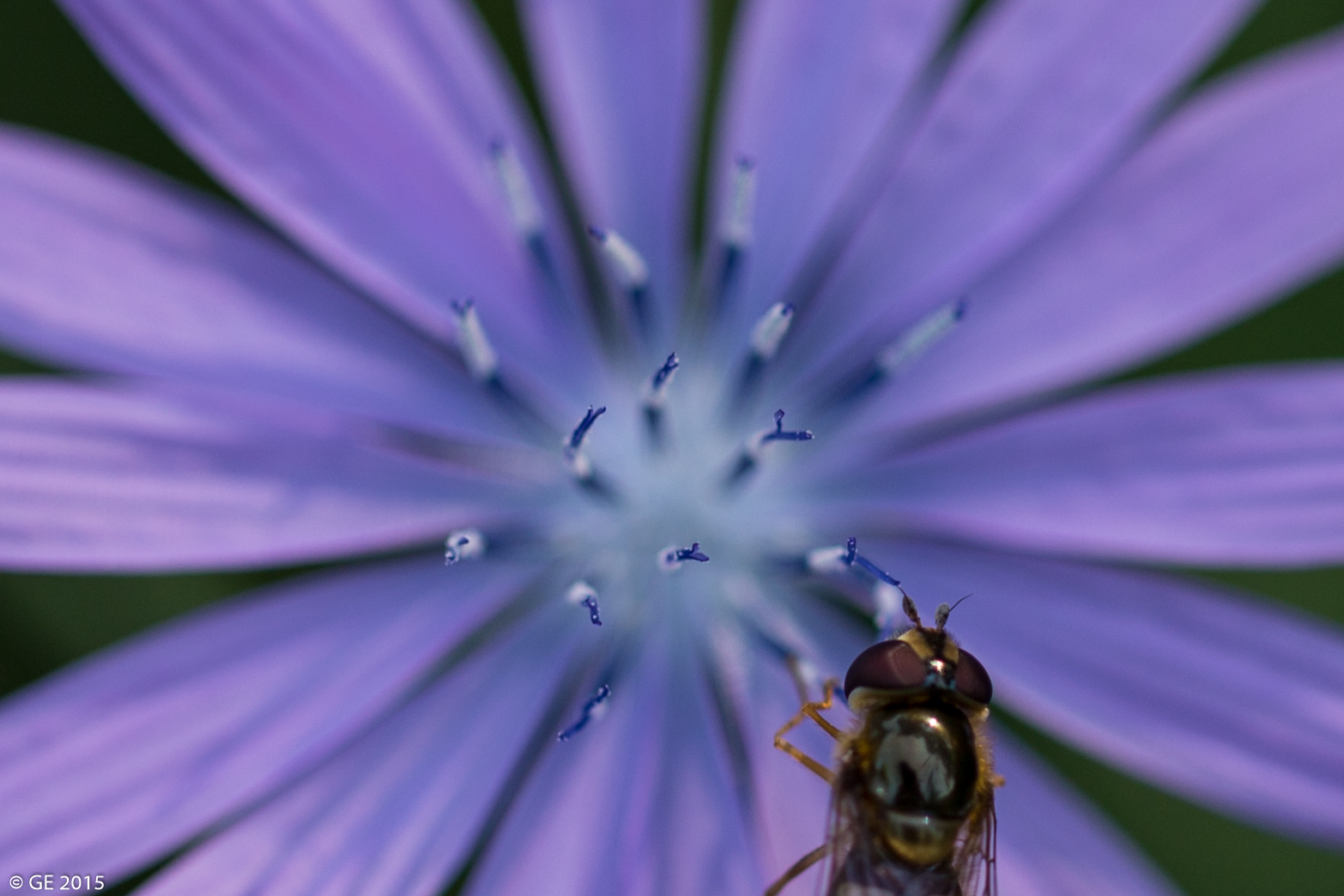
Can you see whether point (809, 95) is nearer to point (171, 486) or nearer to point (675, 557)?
point (675, 557)

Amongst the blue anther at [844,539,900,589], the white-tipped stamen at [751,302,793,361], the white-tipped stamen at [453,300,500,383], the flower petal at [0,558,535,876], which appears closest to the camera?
the flower petal at [0,558,535,876]

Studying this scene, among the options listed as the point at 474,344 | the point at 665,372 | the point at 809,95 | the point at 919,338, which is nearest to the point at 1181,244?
the point at 919,338

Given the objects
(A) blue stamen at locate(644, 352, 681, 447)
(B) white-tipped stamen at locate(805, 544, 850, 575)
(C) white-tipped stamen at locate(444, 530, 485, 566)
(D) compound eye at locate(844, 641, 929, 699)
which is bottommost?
(D) compound eye at locate(844, 641, 929, 699)

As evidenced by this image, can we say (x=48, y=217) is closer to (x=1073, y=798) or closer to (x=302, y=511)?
(x=302, y=511)

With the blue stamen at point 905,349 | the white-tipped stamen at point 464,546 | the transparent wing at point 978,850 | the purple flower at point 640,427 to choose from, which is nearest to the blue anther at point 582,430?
the purple flower at point 640,427

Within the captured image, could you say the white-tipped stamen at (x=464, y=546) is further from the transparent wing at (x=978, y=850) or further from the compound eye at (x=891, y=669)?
the transparent wing at (x=978, y=850)

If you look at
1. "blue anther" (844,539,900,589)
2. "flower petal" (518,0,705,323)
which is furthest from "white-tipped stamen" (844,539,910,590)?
"flower petal" (518,0,705,323)

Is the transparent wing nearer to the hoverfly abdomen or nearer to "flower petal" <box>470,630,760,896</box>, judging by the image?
the hoverfly abdomen

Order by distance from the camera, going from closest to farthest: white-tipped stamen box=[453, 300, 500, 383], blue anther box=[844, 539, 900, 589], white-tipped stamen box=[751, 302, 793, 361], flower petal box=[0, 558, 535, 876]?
1. flower petal box=[0, 558, 535, 876]
2. blue anther box=[844, 539, 900, 589]
3. white-tipped stamen box=[453, 300, 500, 383]
4. white-tipped stamen box=[751, 302, 793, 361]
